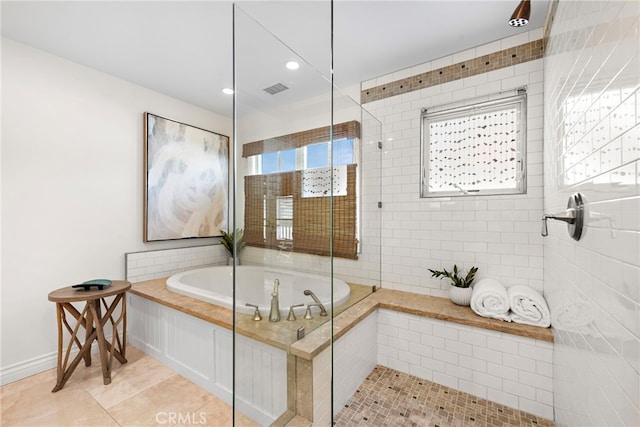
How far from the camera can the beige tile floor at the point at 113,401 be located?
170cm

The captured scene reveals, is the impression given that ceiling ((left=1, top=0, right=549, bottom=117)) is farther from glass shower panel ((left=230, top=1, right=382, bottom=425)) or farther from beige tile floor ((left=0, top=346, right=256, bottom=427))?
beige tile floor ((left=0, top=346, right=256, bottom=427))

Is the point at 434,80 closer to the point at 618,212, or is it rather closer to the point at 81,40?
the point at 618,212

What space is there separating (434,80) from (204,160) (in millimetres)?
2686

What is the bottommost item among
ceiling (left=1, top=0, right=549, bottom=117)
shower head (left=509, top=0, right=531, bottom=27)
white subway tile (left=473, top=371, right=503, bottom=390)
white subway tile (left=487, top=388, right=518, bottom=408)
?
white subway tile (left=487, top=388, right=518, bottom=408)

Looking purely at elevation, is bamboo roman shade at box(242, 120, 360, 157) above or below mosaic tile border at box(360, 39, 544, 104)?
below

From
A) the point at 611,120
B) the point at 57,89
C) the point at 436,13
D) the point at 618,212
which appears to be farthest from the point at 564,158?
the point at 57,89

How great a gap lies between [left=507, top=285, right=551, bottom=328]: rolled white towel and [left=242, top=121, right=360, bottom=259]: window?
135 centimetres

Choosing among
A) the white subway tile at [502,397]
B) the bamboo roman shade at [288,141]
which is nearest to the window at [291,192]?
the bamboo roman shade at [288,141]

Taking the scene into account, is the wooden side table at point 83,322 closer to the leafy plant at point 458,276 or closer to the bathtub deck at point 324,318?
the bathtub deck at point 324,318

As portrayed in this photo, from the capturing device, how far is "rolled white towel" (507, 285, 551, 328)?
5.74 ft

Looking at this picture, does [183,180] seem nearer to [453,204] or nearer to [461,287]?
[453,204]

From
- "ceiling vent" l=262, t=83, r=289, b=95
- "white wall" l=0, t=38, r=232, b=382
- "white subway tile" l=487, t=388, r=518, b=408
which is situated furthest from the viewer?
"white wall" l=0, t=38, r=232, b=382

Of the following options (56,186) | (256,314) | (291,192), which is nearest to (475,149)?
(291,192)

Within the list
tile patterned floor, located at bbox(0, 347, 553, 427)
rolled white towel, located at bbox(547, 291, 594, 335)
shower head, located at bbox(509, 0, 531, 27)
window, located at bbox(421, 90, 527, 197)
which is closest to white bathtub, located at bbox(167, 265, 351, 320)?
tile patterned floor, located at bbox(0, 347, 553, 427)
